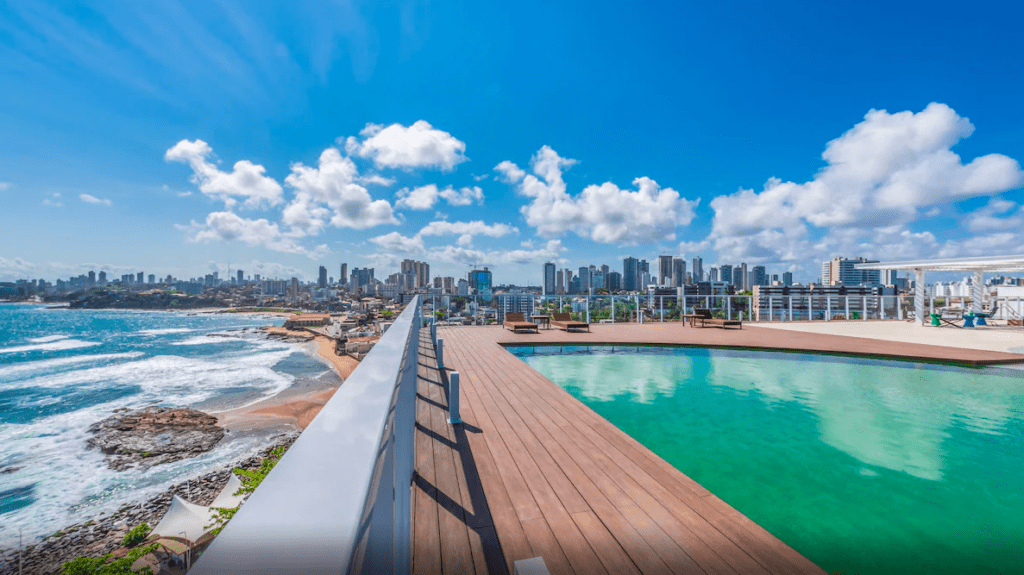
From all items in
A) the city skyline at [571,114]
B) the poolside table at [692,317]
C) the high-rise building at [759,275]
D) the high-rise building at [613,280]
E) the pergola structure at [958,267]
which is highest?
the city skyline at [571,114]

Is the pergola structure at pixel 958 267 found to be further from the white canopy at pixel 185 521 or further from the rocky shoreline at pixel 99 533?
the rocky shoreline at pixel 99 533

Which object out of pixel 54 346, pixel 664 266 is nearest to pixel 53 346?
pixel 54 346

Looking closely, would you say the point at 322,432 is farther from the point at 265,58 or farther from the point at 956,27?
the point at 956,27

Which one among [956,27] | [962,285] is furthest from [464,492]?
[962,285]

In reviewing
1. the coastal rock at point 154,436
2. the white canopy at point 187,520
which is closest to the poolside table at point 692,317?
the white canopy at point 187,520

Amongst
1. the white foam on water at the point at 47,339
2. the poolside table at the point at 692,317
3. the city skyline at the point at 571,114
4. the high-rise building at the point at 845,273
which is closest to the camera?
the poolside table at the point at 692,317

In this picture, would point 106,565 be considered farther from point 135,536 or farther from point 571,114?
point 571,114

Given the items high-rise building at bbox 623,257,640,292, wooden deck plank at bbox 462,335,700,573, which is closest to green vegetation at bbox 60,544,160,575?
wooden deck plank at bbox 462,335,700,573
